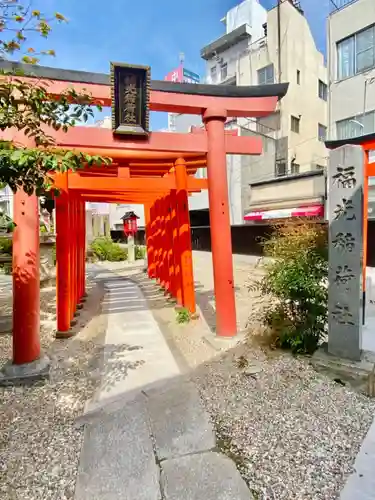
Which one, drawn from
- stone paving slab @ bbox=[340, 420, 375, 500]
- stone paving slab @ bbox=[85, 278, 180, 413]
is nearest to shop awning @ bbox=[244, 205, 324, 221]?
stone paving slab @ bbox=[85, 278, 180, 413]

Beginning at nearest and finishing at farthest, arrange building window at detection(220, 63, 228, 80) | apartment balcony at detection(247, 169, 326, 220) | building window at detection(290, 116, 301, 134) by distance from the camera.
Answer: apartment balcony at detection(247, 169, 326, 220), building window at detection(290, 116, 301, 134), building window at detection(220, 63, 228, 80)

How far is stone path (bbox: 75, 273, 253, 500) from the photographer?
229 centimetres

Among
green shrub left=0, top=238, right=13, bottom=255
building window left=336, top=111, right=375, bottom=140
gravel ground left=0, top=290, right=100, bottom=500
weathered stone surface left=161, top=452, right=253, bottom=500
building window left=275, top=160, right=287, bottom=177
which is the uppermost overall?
building window left=336, top=111, right=375, bottom=140

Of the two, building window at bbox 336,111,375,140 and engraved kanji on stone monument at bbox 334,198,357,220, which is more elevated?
building window at bbox 336,111,375,140

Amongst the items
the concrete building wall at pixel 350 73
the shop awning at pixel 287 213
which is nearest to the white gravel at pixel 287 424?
the shop awning at pixel 287 213

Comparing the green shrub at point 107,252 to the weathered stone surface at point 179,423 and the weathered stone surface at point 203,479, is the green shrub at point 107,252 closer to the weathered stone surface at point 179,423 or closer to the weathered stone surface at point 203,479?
the weathered stone surface at point 179,423

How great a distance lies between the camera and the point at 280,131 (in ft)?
62.6

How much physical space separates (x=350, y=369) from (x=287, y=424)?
1.20 m

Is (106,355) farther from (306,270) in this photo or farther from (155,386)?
(306,270)

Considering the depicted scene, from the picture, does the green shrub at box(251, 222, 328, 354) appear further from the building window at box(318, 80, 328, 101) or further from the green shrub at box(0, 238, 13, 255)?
the building window at box(318, 80, 328, 101)

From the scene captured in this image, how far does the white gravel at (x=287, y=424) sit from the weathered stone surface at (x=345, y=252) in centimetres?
57

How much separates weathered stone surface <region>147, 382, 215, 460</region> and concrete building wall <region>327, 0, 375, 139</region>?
45.1 ft

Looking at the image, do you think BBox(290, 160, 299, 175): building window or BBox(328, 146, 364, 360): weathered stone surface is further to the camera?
BBox(290, 160, 299, 175): building window

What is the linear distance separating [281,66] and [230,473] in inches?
842
